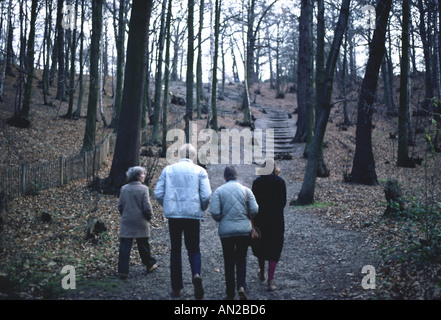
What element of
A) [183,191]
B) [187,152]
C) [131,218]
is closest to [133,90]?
[131,218]

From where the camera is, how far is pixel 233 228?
4.94 metres

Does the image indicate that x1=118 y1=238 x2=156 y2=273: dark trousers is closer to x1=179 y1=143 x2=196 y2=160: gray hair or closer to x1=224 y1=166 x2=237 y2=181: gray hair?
x1=179 y1=143 x2=196 y2=160: gray hair

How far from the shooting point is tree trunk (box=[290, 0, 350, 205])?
33.9ft

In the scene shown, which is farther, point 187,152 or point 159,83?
point 159,83

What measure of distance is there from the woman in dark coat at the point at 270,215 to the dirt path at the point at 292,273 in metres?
0.56

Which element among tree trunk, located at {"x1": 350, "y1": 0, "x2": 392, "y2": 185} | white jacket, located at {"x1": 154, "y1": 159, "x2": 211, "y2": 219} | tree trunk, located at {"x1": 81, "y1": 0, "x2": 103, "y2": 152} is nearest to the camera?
white jacket, located at {"x1": 154, "y1": 159, "x2": 211, "y2": 219}

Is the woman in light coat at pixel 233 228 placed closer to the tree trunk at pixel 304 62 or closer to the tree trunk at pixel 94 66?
the tree trunk at pixel 94 66

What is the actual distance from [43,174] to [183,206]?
7.56m

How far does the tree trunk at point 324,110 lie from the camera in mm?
10328

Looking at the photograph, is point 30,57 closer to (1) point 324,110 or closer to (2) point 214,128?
(2) point 214,128


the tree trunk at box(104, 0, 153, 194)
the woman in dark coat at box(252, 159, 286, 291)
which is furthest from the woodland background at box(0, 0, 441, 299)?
the woman in dark coat at box(252, 159, 286, 291)

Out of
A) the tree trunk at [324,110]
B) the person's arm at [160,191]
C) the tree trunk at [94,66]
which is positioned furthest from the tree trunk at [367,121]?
the tree trunk at [94,66]

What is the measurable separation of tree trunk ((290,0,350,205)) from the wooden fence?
659 centimetres

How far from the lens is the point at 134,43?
10.4 meters
